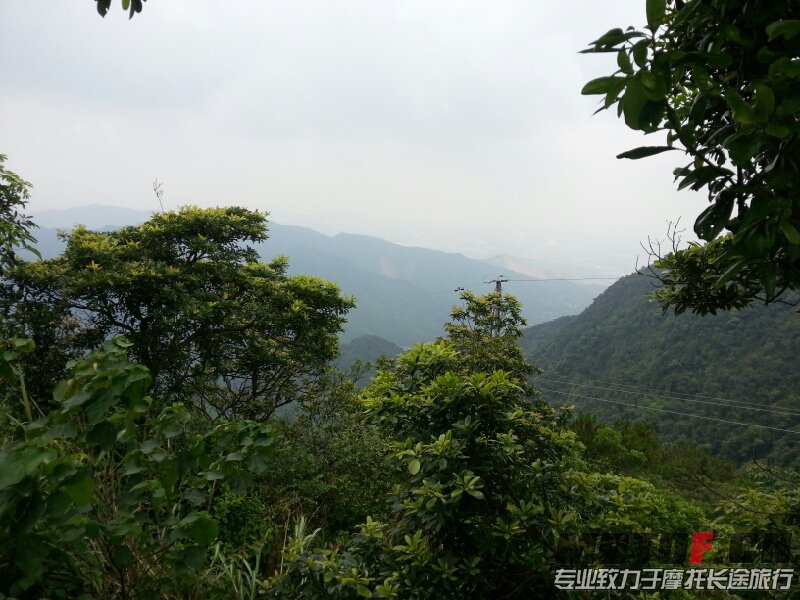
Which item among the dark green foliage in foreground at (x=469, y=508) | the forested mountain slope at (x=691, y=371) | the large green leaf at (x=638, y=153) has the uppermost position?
the large green leaf at (x=638, y=153)

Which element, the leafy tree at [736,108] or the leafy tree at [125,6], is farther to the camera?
the leafy tree at [125,6]

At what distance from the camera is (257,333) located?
653cm

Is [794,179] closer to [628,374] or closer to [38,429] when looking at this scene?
[38,429]

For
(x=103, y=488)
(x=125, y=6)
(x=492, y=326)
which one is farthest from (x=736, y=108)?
(x=492, y=326)

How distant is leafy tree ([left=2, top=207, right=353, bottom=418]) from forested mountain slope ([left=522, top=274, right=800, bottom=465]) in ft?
61.6

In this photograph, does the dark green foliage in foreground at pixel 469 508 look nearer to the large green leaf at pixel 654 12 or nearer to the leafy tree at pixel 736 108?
the leafy tree at pixel 736 108

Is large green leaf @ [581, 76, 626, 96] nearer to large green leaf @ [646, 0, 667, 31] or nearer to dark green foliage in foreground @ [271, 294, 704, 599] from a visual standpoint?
large green leaf @ [646, 0, 667, 31]

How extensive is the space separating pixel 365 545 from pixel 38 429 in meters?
1.52

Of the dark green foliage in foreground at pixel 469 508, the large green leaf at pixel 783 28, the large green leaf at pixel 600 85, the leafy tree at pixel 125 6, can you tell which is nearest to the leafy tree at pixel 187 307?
the dark green foliage in foreground at pixel 469 508

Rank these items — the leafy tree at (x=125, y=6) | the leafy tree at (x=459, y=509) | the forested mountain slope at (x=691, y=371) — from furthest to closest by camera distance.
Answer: the forested mountain slope at (x=691, y=371), the leafy tree at (x=459, y=509), the leafy tree at (x=125, y=6)

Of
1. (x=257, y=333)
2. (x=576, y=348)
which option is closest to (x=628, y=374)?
(x=576, y=348)

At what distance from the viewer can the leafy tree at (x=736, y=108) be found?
78 cm

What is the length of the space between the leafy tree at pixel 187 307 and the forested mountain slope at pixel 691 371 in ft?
61.6

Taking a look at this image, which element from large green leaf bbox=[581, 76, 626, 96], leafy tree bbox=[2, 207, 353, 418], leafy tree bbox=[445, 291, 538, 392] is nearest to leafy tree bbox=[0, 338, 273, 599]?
large green leaf bbox=[581, 76, 626, 96]
